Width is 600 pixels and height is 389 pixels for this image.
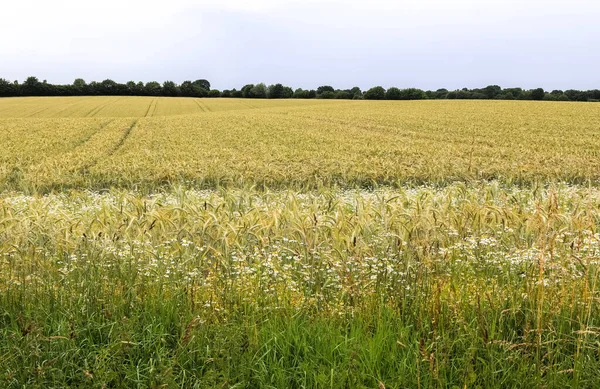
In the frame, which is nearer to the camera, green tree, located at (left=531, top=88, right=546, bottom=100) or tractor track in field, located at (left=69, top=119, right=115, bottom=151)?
tractor track in field, located at (left=69, top=119, right=115, bottom=151)

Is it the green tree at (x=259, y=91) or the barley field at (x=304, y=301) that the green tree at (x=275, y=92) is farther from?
the barley field at (x=304, y=301)

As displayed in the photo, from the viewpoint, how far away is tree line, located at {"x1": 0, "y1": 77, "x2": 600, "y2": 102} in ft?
348

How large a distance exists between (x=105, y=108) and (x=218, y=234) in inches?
2788

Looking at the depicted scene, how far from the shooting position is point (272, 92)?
113 m

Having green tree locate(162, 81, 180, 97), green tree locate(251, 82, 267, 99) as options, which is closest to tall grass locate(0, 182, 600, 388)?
green tree locate(251, 82, 267, 99)

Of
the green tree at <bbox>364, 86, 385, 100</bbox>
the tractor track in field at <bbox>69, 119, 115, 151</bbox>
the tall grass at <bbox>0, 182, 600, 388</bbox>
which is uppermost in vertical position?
the green tree at <bbox>364, 86, 385, 100</bbox>

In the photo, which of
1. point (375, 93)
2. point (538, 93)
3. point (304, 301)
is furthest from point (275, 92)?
point (304, 301)

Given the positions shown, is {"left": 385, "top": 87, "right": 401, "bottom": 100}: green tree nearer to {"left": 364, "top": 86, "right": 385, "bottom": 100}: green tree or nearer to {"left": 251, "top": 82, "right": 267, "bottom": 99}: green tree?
{"left": 364, "top": 86, "right": 385, "bottom": 100}: green tree

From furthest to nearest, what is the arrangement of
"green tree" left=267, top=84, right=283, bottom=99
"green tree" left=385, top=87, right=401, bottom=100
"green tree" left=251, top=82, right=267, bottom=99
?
"green tree" left=251, top=82, right=267, bottom=99 → "green tree" left=267, top=84, right=283, bottom=99 → "green tree" left=385, top=87, right=401, bottom=100

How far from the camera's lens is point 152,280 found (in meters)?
4.60

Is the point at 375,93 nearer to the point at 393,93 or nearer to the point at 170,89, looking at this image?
the point at 393,93

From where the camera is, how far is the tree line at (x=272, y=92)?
106 metres

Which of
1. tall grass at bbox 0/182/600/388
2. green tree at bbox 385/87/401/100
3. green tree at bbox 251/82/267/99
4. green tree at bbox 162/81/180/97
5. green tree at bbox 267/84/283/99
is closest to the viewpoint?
tall grass at bbox 0/182/600/388

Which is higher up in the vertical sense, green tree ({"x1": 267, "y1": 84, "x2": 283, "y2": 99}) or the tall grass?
green tree ({"x1": 267, "y1": 84, "x2": 283, "y2": 99})
